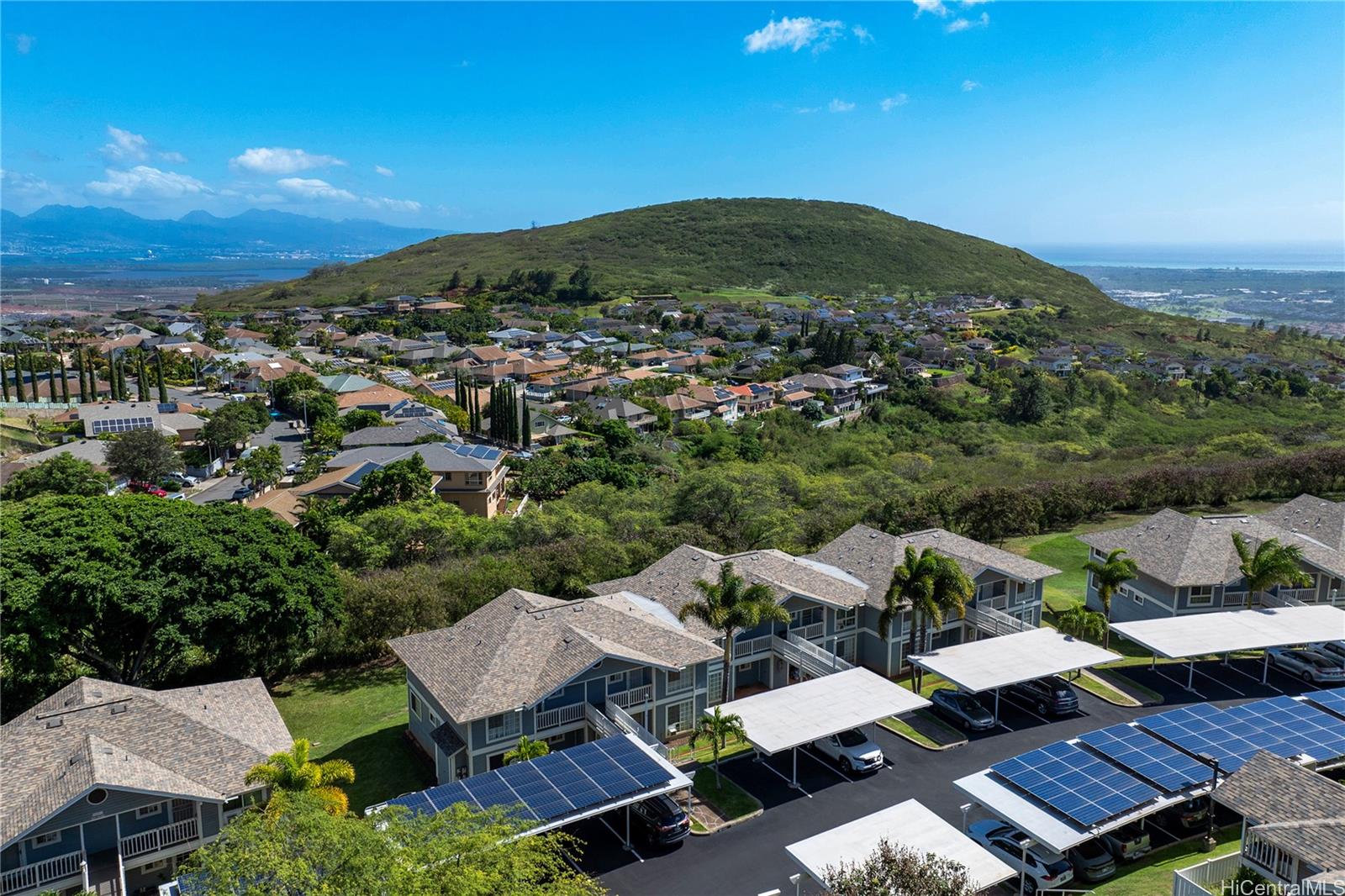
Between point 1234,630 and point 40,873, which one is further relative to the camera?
point 1234,630

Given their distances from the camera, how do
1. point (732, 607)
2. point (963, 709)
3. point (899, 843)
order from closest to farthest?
point (899, 843)
point (963, 709)
point (732, 607)

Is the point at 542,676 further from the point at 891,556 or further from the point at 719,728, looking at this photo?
the point at 891,556

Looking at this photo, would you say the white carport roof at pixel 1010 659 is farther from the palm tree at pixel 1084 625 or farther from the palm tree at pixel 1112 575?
the palm tree at pixel 1112 575

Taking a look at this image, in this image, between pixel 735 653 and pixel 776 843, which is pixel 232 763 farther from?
pixel 735 653

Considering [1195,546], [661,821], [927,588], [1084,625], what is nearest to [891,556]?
[927,588]

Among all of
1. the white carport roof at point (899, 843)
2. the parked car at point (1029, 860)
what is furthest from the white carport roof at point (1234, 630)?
the white carport roof at point (899, 843)

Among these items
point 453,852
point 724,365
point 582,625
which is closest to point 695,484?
point 582,625
